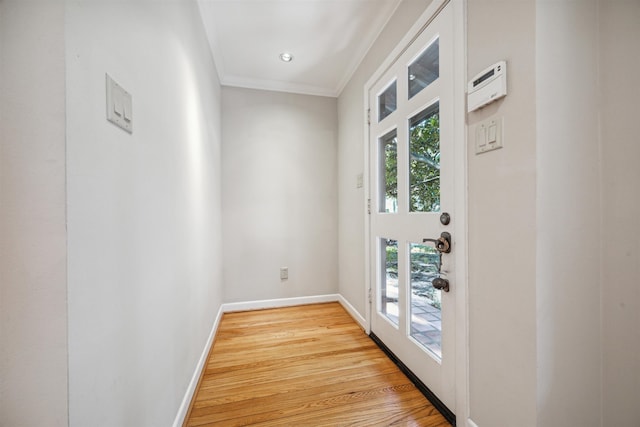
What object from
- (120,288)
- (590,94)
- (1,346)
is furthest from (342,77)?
(1,346)

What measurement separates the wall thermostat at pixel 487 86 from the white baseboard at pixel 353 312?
71.5 inches

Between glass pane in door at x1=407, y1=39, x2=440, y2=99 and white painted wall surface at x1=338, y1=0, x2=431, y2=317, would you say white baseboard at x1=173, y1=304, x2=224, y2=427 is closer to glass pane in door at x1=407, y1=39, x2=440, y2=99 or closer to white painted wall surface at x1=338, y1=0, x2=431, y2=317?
white painted wall surface at x1=338, y1=0, x2=431, y2=317

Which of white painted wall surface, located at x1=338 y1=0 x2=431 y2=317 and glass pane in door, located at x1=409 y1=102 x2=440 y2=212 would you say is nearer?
glass pane in door, located at x1=409 y1=102 x2=440 y2=212

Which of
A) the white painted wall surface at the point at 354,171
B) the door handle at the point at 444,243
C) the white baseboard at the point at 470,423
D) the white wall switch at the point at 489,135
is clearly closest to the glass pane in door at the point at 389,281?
the white painted wall surface at the point at 354,171

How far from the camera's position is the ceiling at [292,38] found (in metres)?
1.75

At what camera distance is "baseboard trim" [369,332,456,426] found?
4.08ft

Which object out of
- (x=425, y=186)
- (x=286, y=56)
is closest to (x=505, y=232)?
(x=425, y=186)

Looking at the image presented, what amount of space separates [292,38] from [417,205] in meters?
1.72

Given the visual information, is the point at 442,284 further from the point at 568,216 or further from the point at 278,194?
the point at 278,194

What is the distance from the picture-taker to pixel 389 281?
185cm

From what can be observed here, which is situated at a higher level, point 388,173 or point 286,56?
point 286,56

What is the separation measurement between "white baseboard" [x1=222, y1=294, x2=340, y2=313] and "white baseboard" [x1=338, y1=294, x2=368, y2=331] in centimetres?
13

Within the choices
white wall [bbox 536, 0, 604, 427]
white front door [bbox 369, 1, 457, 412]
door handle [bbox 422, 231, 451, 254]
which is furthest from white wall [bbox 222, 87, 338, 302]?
white wall [bbox 536, 0, 604, 427]

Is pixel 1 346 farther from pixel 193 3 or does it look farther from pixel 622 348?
pixel 193 3
